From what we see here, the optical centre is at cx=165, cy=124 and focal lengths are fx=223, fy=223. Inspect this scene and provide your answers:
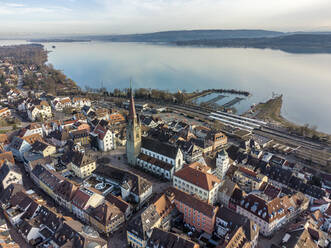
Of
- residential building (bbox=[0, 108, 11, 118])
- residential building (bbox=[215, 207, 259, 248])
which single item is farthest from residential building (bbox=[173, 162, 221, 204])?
residential building (bbox=[0, 108, 11, 118])

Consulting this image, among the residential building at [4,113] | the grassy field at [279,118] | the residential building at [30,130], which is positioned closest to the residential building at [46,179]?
the residential building at [30,130]

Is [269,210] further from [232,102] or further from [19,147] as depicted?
[232,102]

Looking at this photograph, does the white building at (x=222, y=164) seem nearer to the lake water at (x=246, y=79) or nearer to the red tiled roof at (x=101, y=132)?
the red tiled roof at (x=101, y=132)

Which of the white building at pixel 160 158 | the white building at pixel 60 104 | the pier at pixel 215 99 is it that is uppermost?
the white building at pixel 160 158

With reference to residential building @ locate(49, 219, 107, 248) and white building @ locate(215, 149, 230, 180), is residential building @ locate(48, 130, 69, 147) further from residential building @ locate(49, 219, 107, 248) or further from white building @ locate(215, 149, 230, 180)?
white building @ locate(215, 149, 230, 180)

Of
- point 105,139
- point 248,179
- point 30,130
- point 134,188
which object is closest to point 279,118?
point 248,179

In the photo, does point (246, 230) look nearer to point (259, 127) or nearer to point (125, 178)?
point (125, 178)

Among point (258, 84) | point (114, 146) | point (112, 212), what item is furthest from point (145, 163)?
point (258, 84)
